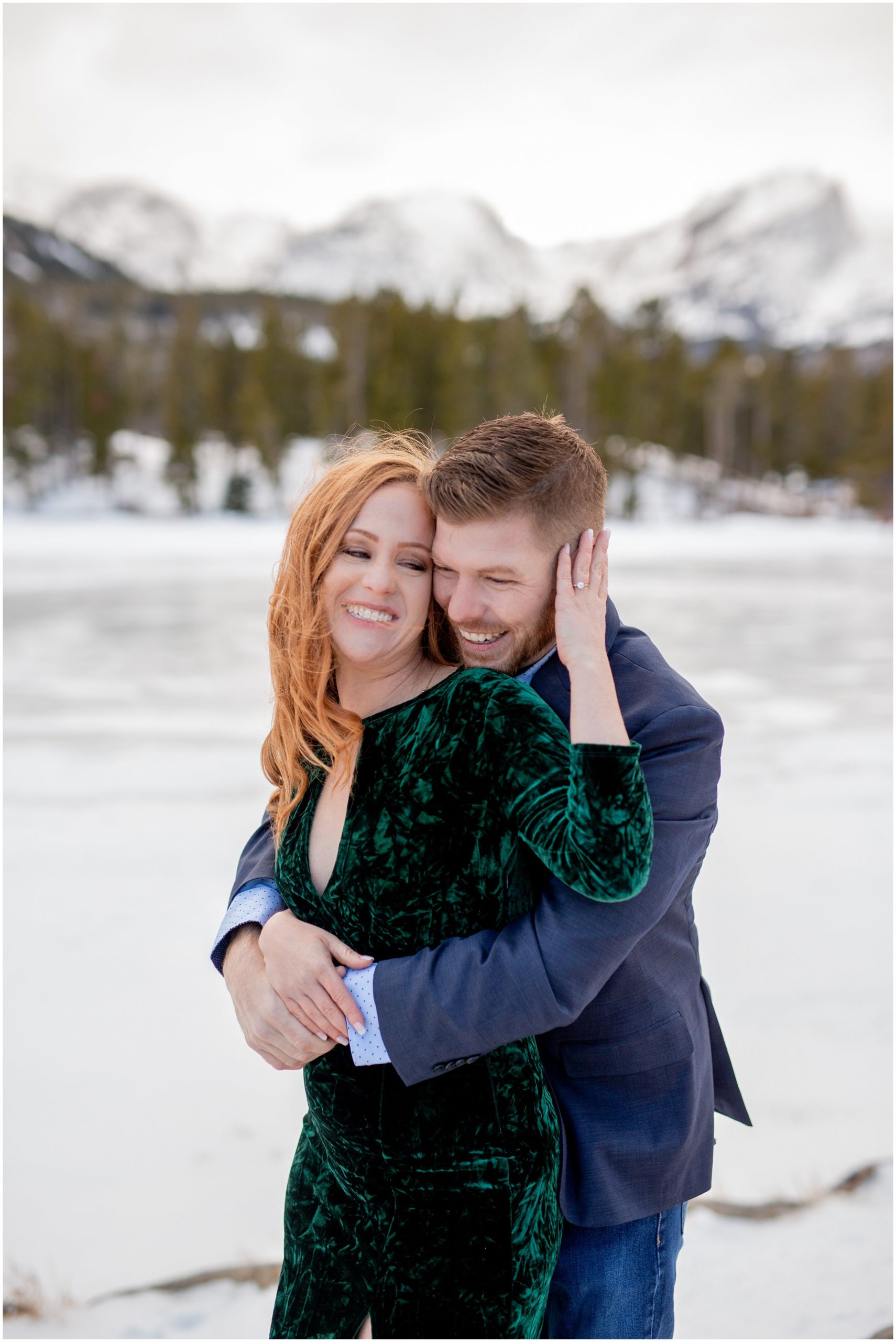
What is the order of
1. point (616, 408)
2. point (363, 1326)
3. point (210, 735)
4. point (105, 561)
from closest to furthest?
Answer: point (363, 1326) → point (210, 735) → point (105, 561) → point (616, 408)

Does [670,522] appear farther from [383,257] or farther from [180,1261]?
[383,257]

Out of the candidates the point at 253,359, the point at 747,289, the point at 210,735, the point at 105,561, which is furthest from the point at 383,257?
the point at 210,735

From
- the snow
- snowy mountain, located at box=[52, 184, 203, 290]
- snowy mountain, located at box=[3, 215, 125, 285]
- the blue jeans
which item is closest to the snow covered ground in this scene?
the snow

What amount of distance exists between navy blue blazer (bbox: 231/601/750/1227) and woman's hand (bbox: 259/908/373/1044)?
6 cm

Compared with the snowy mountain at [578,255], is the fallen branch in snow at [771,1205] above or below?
below

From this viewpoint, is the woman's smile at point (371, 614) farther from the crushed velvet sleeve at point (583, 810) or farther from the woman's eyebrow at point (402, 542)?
the crushed velvet sleeve at point (583, 810)

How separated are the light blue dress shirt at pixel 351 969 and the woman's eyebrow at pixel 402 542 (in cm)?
28

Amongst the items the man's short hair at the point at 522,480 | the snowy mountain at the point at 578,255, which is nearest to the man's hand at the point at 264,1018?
the man's short hair at the point at 522,480

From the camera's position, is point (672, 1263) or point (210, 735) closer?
point (672, 1263)

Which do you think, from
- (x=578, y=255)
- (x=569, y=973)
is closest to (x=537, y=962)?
(x=569, y=973)

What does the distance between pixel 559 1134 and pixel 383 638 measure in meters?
0.89

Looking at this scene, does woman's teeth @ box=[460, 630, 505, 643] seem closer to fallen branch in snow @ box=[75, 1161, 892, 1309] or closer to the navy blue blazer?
the navy blue blazer

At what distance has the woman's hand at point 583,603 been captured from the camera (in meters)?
1.51

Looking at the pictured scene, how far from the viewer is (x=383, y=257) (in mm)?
160250
